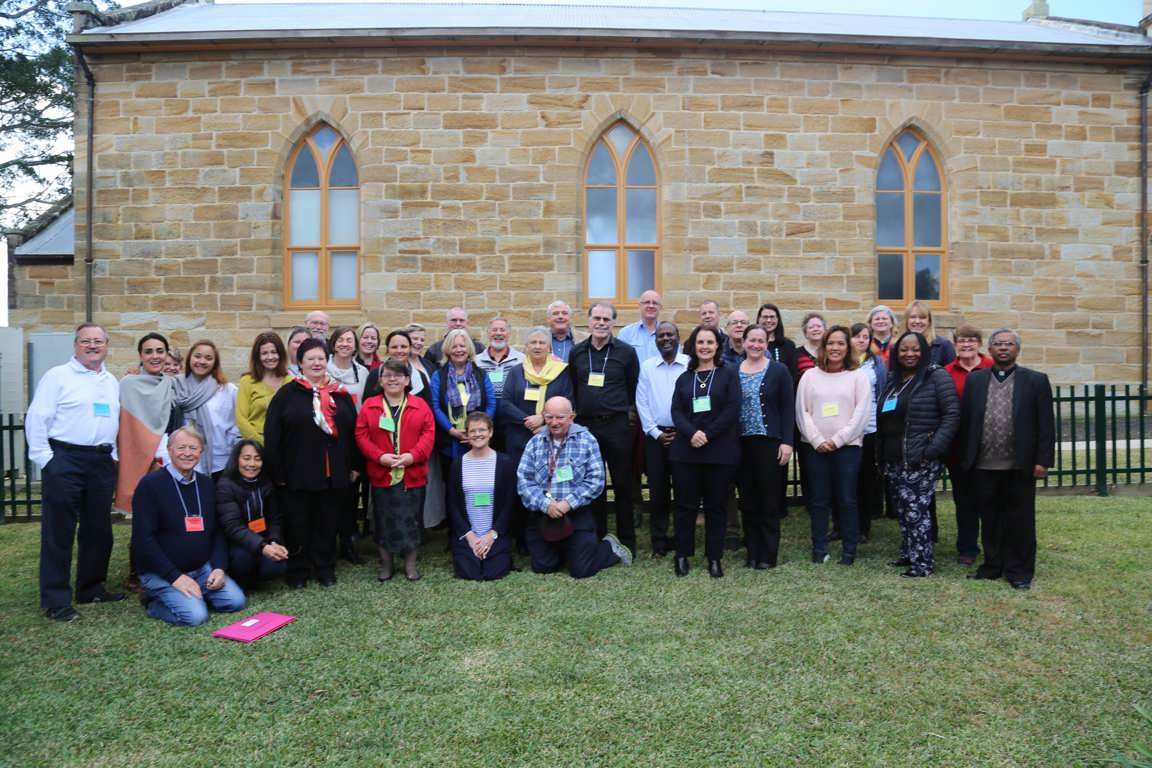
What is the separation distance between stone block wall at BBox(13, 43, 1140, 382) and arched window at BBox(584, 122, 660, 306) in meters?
0.24

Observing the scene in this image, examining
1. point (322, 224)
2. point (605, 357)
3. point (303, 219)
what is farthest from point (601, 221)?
point (605, 357)

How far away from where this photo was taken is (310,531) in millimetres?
5602

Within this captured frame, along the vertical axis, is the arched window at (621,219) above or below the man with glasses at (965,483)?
above

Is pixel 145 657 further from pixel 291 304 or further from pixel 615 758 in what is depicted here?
pixel 291 304

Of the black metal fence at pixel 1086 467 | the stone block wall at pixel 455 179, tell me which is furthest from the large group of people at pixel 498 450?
the stone block wall at pixel 455 179

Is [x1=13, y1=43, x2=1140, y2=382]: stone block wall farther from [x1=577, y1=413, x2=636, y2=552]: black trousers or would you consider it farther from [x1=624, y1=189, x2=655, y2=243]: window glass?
[x1=577, y1=413, x2=636, y2=552]: black trousers

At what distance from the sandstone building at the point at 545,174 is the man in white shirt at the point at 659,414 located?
5512 mm

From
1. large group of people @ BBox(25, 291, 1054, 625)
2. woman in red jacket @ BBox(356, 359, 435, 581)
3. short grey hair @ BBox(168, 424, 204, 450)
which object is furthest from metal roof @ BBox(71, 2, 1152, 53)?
short grey hair @ BBox(168, 424, 204, 450)

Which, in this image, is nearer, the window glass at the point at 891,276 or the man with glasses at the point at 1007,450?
the man with glasses at the point at 1007,450

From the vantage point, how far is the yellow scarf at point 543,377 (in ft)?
20.0


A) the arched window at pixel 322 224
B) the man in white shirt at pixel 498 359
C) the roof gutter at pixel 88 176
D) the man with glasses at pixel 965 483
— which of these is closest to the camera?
the man with glasses at pixel 965 483

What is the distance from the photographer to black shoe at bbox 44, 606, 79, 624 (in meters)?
4.91

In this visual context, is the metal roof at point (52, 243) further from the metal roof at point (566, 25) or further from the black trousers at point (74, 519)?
the black trousers at point (74, 519)

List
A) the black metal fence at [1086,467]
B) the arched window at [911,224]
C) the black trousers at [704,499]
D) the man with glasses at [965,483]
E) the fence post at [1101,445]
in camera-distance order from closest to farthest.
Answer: the black trousers at [704,499], the man with glasses at [965,483], the black metal fence at [1086,467], the fence post at [1101,445], the arched window at [911,224]
